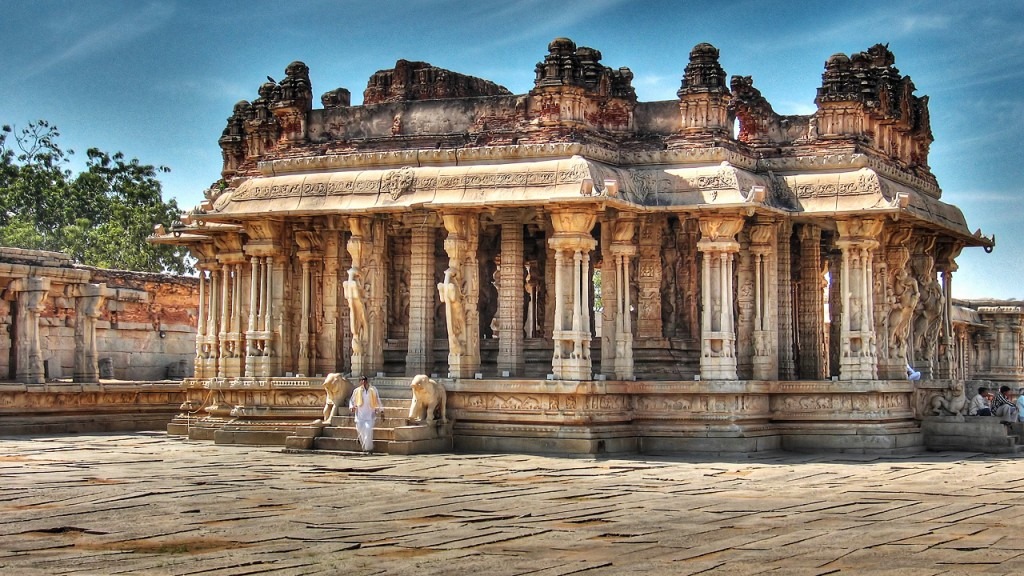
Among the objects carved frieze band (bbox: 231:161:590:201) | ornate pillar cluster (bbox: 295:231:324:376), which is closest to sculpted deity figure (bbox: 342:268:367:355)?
carved frieze band (bbox: 231:161:590:201)

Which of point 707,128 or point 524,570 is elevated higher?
point 707,128

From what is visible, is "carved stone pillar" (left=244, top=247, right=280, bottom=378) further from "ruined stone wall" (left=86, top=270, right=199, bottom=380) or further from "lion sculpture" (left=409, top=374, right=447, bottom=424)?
"ruined stone wall" (left=86, top=270, right=199, bottom=380)

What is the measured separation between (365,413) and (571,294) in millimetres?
3451

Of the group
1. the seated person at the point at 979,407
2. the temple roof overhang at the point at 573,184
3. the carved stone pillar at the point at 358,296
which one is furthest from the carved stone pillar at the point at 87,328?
the seated person at the point at 979,407

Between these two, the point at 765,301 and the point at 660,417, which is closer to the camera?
the point at 660,417

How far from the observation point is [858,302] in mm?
21344

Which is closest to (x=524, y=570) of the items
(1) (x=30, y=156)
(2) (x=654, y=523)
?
(2) (x=654, y=523)

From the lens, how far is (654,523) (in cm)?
1218

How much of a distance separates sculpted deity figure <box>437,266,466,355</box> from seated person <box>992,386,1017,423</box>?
8.57 m

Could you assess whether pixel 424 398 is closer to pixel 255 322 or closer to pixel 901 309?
pixel 255 322

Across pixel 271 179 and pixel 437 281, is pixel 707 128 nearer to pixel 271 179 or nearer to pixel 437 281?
pixel 437 281

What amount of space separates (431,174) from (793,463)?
6.91 metres

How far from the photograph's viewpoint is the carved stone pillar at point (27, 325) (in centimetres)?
2767

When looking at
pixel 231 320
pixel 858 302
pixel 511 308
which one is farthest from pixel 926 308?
pixel 231 320
